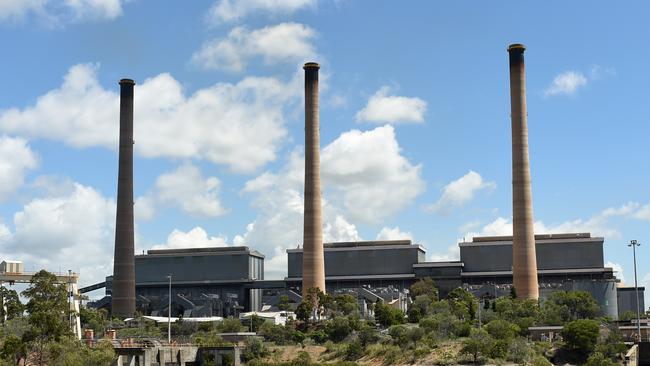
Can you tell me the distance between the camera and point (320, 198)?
133500 mm

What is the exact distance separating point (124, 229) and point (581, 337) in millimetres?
81093

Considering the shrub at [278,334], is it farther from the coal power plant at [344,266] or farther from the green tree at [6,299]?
the green tree at [6,299]

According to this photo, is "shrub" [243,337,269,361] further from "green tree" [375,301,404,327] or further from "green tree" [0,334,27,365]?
"green tree" [0,334,27,365]

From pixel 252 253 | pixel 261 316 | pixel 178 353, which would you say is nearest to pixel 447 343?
pixel 178 353

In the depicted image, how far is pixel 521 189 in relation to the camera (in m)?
125

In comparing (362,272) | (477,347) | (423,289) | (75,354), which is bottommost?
(477,347)

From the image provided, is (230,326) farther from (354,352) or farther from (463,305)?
(463,305)

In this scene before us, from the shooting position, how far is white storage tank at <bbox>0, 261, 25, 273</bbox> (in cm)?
9469

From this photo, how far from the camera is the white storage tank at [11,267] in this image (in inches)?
3728

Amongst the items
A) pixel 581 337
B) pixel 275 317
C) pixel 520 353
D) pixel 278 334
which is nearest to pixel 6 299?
pixel 278 334

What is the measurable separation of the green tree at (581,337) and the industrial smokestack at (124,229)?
7858 centimetres

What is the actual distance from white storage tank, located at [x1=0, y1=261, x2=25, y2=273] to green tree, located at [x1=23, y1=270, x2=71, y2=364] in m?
29.8

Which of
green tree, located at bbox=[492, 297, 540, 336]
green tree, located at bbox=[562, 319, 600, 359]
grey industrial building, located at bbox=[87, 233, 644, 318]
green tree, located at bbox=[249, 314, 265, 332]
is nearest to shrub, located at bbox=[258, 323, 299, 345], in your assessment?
green tree, located at bbox=[249, 314, 265, 332]

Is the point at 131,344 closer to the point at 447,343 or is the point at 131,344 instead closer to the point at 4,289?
the point at 4,289
